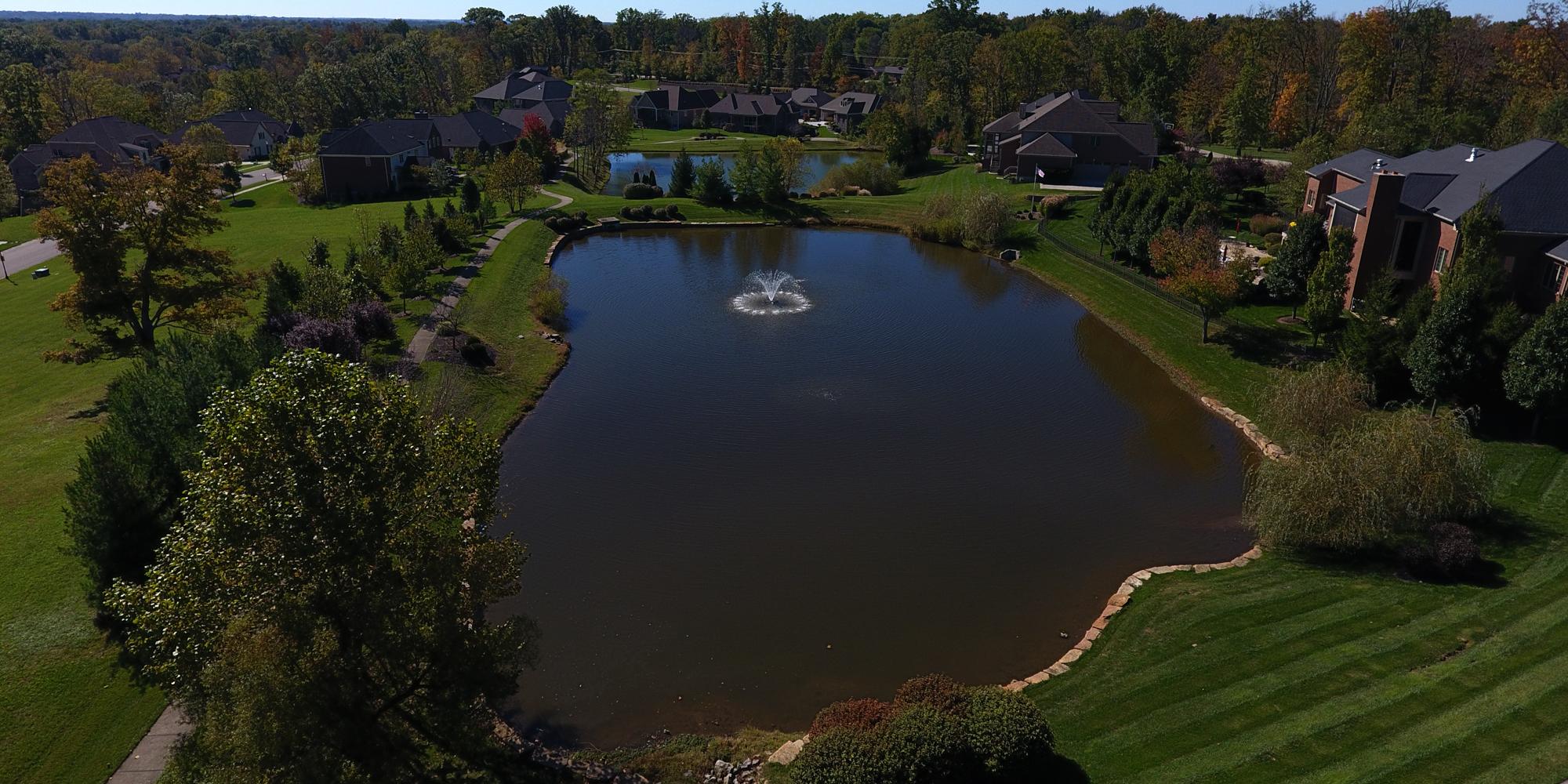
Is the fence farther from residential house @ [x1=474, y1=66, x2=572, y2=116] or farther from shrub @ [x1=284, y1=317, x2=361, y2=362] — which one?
residential house @ [x1=474, y1=66, x2=572, y2=116]

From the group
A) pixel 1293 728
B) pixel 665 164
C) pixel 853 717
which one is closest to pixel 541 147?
pixel 665 164

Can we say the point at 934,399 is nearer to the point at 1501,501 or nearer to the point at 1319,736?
the point at 1501,501

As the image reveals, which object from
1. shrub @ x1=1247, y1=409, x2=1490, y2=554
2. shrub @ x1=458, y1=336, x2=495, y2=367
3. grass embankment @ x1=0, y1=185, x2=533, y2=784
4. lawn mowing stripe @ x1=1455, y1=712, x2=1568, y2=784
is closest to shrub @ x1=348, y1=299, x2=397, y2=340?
grass embankment @ x1=0, y1=185, x2=533, y2=784

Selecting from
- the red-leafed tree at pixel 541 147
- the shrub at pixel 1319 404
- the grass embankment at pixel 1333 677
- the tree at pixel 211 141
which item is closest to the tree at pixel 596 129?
the red-leafed tree at pixel 541 147

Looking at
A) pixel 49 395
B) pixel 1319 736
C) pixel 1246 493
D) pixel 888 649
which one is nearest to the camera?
pixel 1319 736

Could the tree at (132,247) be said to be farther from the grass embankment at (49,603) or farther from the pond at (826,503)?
the pond at (826,503)

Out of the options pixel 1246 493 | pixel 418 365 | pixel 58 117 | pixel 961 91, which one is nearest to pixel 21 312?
pixel 418 365

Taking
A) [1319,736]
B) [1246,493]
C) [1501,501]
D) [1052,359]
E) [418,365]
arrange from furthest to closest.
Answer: [1052,359], [418,365], [1246,493], [1501,501], [1319,736]
